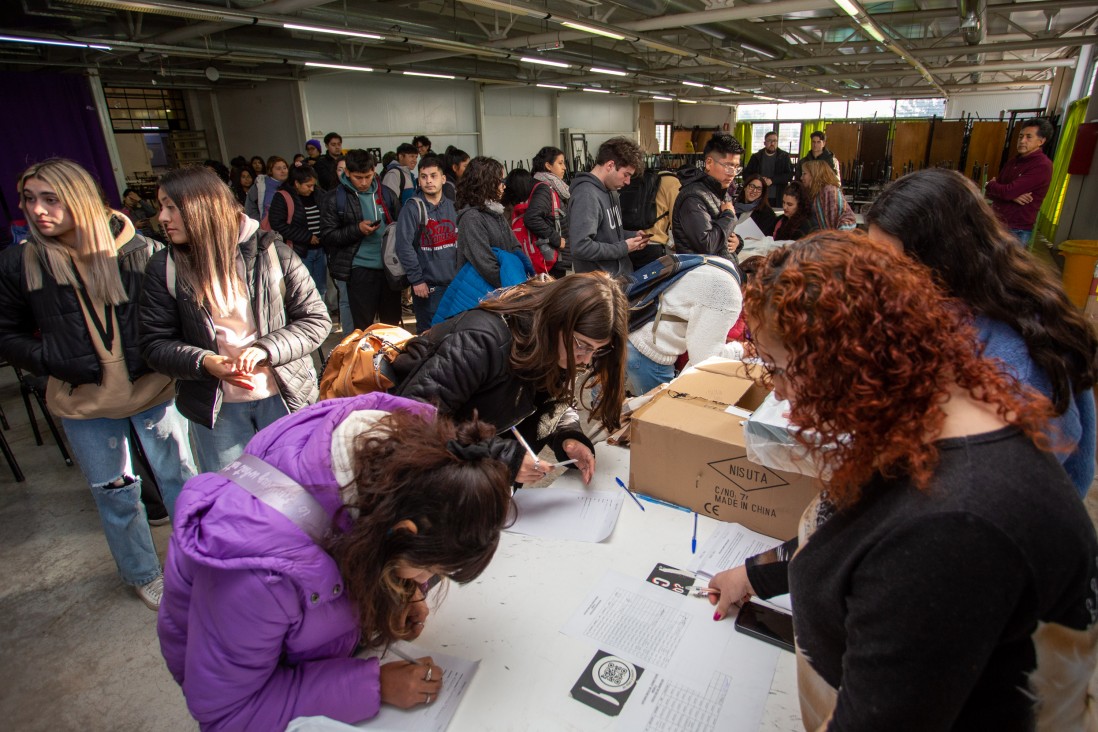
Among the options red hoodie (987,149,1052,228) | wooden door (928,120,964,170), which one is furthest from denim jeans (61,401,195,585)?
wooden door (928,120,964,170)

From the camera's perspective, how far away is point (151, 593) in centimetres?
211

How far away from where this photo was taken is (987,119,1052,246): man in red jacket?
15.3 feet

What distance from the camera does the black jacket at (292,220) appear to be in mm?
4316

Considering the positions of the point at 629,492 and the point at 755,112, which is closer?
the point at 629,492

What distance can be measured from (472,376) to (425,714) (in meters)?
0.76

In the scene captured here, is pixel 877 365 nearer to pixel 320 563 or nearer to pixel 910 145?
pixel 320 563

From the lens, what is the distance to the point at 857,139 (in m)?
9.00

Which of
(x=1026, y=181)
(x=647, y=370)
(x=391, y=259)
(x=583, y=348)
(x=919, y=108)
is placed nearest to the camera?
(x=583, y=348)

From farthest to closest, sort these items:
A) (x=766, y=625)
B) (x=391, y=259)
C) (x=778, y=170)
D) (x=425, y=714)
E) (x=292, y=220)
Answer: (x=778, y=170) → (x=292, y=220) → (x=391, y=259) → (x=766, y=625) → (x=425, y=714)

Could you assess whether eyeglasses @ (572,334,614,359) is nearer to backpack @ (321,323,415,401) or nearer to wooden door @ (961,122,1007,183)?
backpack @ (321,323,415,401)

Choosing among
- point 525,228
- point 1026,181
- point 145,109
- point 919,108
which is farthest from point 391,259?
point 919,108

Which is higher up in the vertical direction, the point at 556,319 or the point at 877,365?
the point at 877,365

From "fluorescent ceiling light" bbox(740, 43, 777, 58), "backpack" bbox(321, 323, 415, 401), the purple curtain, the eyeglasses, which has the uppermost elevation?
"fluorescent ceiling light" bbox(740, 43, 777, 58)

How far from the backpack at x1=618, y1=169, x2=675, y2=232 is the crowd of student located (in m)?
1.62
